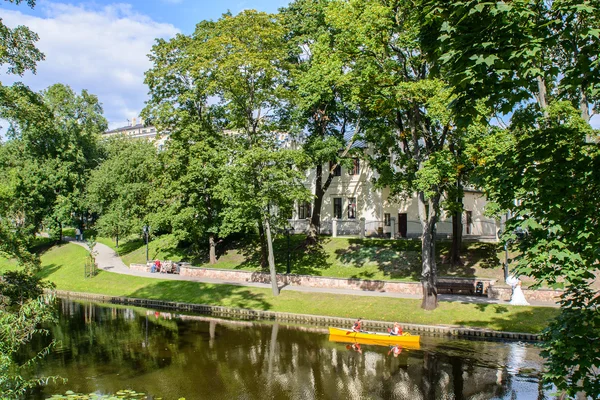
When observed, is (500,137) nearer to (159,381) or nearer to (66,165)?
(159,381)

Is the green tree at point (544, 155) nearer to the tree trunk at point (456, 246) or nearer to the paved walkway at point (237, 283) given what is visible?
the paved walkway at point (237, 283)

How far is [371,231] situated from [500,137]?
69.5ft

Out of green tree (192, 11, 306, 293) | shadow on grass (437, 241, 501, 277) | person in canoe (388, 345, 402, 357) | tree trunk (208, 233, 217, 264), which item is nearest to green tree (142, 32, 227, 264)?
tree trunk (208, 233, 217, 264)

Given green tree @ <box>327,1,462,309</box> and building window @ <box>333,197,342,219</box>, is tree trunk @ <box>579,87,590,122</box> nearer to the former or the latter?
green tree @ <box>327,1,462,309</box>

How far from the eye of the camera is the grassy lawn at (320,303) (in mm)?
23016

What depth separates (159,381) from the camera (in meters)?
17.0

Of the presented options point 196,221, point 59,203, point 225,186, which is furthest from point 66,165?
point 225,186

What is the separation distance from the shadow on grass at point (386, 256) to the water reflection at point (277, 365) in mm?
10619

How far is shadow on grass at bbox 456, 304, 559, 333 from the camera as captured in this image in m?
21.8

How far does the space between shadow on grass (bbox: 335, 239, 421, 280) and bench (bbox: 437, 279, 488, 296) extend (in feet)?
9.21

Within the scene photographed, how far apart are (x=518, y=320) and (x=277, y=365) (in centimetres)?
1173

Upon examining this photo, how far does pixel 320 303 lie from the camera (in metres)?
27.8

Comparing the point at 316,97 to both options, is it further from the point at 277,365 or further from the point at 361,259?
the point at 277,365

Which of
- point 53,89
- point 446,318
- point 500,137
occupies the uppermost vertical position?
point 53,89
